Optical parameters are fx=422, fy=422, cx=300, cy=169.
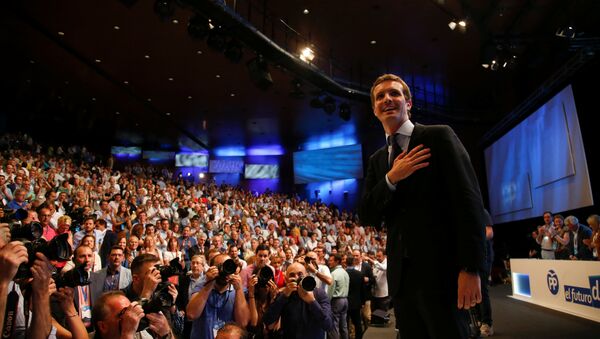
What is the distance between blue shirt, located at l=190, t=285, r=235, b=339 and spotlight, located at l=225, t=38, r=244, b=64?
204 inches

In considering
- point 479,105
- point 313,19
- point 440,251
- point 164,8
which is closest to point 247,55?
point 313,19

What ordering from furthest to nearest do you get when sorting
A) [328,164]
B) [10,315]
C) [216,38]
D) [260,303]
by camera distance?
[328,164] → [216,38] → [260,303] → [10,315]

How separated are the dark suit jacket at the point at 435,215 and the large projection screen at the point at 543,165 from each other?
7.33 meters

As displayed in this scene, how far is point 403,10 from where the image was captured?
806 centimetres

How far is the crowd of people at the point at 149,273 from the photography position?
166 centimetres

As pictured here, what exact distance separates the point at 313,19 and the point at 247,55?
1.76 metres

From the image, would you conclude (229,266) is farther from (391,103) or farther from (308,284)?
(391,103)

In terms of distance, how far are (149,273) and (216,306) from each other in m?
0.95

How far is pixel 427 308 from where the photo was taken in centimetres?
125

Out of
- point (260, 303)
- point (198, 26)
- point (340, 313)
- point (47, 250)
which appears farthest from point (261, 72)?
point (47, 250)

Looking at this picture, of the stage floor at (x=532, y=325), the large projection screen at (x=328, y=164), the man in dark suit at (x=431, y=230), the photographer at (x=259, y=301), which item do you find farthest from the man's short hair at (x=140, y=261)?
the large projection screen at (x=328, y=164)

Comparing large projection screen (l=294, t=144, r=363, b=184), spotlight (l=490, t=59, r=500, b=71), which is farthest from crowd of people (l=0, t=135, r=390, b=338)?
large projection screen (l=294, t=144, r=363, b=184)

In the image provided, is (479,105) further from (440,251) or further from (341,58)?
(440,251)

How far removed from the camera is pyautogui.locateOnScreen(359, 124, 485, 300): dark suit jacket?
4.09ft
